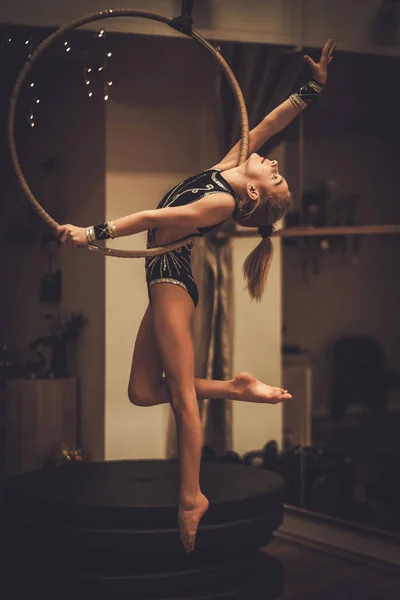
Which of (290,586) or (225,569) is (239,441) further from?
(225,569)

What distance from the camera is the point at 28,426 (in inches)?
189

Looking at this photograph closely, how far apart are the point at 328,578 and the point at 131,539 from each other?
1122 millimetres

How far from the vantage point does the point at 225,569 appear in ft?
11.2

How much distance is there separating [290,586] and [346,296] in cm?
411

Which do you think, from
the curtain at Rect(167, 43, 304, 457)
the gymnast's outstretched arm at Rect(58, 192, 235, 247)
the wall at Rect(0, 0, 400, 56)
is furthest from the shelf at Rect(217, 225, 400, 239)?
the gymnast's outstretched arm at Rect(58, 192, 235, 247)

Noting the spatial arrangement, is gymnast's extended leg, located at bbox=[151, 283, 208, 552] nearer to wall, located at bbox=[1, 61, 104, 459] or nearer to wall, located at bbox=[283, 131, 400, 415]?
wall, located at bbox=[1, 61, 104, 459]

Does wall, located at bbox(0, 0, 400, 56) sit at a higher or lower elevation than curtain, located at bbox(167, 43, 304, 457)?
higher

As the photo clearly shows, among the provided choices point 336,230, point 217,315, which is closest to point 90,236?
point 336,230

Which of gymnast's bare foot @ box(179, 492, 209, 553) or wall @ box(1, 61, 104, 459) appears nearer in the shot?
gymnast's bare foot @ box(179, 492, 209, 553)

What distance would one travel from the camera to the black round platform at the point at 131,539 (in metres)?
3.25

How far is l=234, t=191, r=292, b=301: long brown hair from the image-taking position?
10.4 ft

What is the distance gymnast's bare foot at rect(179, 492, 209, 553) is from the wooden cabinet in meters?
1.73

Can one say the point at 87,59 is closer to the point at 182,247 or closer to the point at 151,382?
the point at 182,247

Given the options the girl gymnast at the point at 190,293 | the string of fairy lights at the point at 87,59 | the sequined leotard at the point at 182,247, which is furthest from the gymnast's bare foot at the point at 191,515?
the string of fairy lights at the point at 87,59
